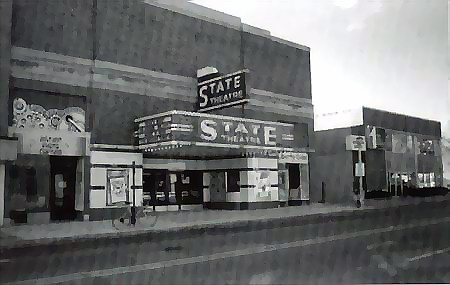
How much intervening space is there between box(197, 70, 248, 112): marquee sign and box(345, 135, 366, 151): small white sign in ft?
4.53

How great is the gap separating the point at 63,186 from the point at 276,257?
2.28 m

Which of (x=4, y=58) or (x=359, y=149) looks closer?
(x=4, y=58)

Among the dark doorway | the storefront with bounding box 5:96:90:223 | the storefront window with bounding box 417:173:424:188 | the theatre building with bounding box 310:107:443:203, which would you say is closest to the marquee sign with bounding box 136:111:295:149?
the dark doorway

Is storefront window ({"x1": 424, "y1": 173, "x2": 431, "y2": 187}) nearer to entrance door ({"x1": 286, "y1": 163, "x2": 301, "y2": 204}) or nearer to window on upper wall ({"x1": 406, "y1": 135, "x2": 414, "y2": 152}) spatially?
window on upper wall ({"x1": 406, "y1": 135, "x2": 414, "y2": 152})

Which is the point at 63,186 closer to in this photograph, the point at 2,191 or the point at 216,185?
the point at 2,191

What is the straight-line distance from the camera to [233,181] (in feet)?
23.4

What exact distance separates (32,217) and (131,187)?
2.05 metres

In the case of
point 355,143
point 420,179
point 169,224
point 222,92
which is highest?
point 222,92

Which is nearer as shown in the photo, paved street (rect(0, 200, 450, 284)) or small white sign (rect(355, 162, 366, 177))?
paved street (rect(0, 200, 450, 284))

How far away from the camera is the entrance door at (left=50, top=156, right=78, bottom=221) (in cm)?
430

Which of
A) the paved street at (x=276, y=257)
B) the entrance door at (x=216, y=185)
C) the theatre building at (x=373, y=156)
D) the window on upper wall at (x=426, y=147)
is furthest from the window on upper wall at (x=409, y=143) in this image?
the entrance door at (x=216, y=185)

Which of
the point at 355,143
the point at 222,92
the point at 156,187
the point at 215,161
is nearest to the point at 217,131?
the point at 222,92

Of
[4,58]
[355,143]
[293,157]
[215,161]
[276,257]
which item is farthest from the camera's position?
[215,161]

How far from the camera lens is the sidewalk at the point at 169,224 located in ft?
10.7
